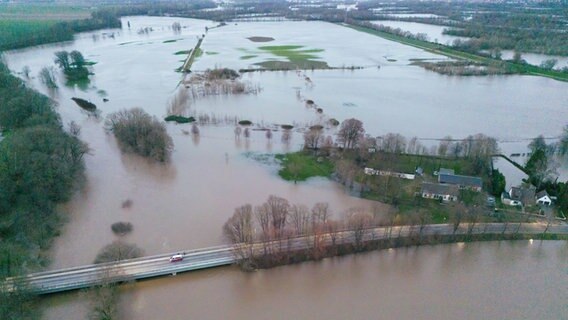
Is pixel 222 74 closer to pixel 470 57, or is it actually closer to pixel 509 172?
pixel 509 172

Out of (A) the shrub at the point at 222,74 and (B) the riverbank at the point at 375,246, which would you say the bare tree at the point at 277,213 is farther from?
(A) the shrub at the point at 222,74

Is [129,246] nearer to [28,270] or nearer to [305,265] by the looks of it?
[28,270]

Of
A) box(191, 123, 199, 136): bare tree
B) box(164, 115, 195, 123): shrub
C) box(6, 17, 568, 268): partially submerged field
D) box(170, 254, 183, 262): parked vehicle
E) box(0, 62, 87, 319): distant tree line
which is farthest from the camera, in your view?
box(164, 115, 195, 123): shrub

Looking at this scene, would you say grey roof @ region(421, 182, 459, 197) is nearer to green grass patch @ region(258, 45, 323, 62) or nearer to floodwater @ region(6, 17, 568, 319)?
floodwater @ region(6, 17, 568, 319)

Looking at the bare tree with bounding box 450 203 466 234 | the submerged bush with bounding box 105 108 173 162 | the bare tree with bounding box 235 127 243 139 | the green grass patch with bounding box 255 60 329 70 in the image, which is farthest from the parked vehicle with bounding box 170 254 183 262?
the green grass patch with bounding box 255 60 329 70

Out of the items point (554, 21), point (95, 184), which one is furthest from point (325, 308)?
point (554, 21)

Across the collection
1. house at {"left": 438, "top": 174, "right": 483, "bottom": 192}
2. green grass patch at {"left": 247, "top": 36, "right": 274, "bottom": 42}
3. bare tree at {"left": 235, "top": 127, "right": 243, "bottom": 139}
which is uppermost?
green grass patch at {"left": 247, "top": 36, "right": 274, "bottom": 42}

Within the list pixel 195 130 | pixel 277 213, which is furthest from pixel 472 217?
pixel 195 130
